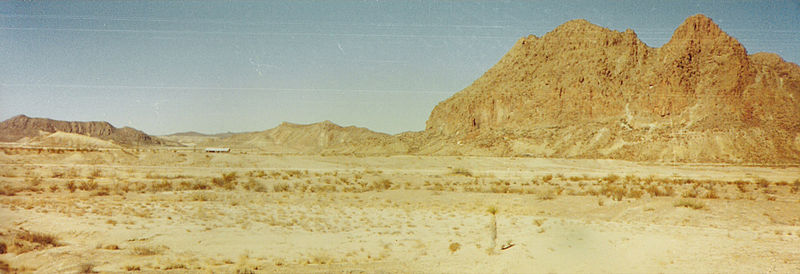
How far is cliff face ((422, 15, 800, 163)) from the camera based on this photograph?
59.4 meters

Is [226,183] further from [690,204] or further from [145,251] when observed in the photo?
[690,204]

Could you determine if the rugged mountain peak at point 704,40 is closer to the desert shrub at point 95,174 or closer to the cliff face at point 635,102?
the cliff face at point 635,102

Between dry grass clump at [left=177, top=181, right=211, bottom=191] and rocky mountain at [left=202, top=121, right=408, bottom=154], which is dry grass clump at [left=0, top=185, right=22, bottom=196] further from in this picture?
rocky mountain at [left=202, top=121, right=408, bottom=154]

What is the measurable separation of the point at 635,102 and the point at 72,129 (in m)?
158

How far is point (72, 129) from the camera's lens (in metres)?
144

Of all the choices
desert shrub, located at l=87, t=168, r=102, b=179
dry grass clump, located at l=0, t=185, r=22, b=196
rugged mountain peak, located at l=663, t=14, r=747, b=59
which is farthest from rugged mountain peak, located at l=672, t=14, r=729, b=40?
dry grass clump, located at l=0, t=185, r=22, b=196

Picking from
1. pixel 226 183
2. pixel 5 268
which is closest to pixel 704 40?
pixel 226 183

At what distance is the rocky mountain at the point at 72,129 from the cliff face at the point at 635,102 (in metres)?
99.2

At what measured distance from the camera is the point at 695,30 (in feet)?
233

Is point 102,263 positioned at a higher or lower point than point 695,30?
lower

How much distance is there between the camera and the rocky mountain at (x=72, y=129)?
126 meters

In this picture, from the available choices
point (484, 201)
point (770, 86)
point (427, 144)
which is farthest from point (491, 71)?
point (484, 201)

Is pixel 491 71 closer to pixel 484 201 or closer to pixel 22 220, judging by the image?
pixel 484 201

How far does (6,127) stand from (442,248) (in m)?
155
